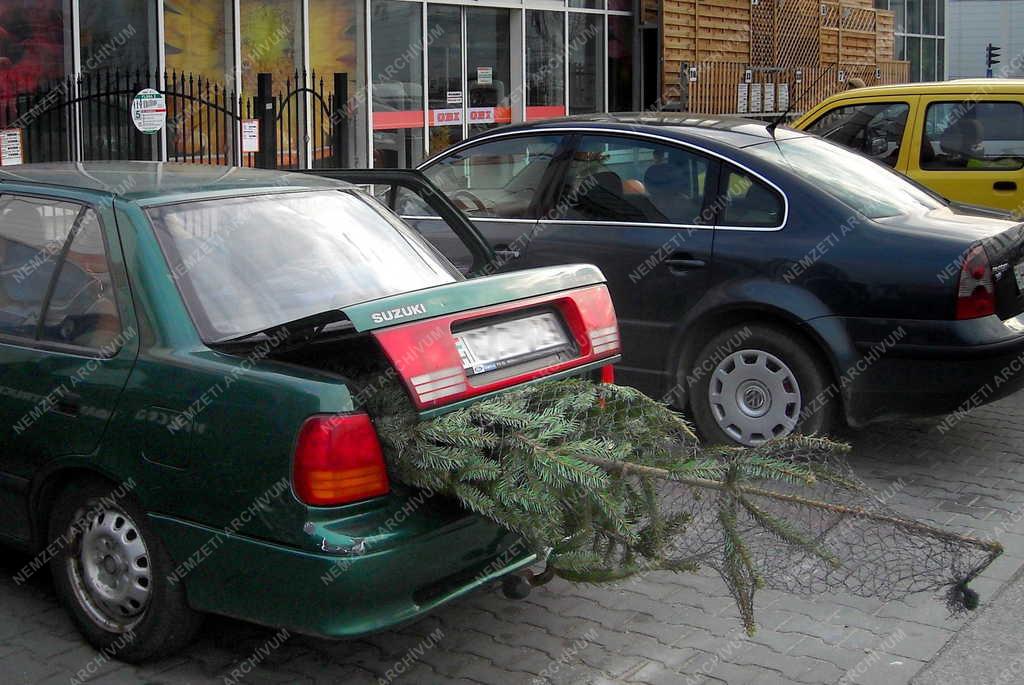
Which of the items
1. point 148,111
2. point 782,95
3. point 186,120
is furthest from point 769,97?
point 148,111

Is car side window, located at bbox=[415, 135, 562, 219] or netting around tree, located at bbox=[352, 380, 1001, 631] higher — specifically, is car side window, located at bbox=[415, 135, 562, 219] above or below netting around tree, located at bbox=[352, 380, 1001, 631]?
above

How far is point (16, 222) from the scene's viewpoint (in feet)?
15.2

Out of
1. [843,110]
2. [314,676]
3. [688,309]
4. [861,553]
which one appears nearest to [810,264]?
[688,309]

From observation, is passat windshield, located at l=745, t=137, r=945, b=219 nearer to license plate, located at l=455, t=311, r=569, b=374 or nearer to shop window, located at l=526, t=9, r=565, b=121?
license plate, located at l=455, t=311, r=569, b=374

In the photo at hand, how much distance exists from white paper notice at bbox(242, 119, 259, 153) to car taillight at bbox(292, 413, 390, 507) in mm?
8662

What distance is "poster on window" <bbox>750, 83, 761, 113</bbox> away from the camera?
68.9ft

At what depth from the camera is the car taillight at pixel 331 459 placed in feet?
11.9

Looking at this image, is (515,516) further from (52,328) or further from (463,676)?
(52,328)

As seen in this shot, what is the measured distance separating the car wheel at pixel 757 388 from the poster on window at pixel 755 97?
1526 centimetres

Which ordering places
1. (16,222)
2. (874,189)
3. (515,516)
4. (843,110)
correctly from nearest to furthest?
1. (515,516)
2. (16,222)
3. (874,189)
4. (843,110)

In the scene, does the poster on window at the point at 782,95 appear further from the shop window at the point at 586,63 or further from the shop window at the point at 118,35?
the shop window at the point at 118,35

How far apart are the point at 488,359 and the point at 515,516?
51 centimetres

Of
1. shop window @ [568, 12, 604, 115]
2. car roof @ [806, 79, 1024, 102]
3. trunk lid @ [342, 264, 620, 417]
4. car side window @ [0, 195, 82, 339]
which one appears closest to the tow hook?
trunk lid @ [342, 264, 620, 417]

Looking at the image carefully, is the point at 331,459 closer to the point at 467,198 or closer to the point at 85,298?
the point at 85,298
